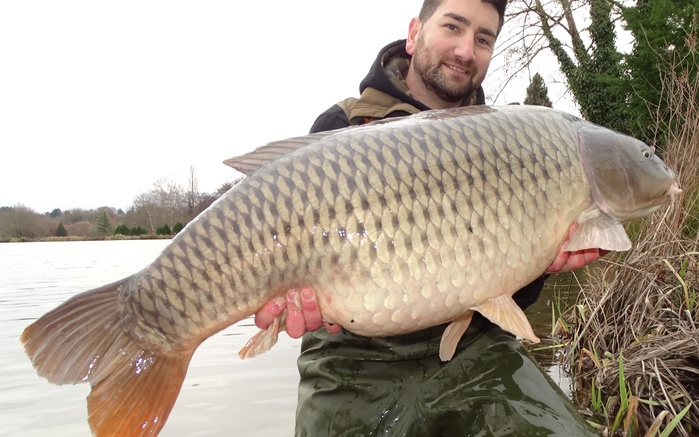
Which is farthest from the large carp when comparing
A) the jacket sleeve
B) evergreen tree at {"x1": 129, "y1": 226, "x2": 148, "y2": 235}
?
evergreen tree at {"x1": 129, "y1": 226, "x2": 148, "y2": 235}

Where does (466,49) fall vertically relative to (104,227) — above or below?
above

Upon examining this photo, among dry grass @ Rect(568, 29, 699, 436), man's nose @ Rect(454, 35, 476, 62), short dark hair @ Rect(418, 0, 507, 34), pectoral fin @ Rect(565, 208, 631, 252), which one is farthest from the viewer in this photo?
short dark hair @ Rect(418, 0, 507, 34)

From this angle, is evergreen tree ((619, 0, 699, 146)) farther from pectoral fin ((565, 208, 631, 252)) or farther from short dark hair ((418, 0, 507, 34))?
pectoral fin ((565, 208, 631, 252))

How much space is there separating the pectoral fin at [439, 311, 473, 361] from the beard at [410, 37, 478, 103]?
4.11 ft

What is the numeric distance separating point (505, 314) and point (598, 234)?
0.42 meters

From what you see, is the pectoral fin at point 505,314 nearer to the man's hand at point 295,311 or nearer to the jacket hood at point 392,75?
the man's hand at point 295,311

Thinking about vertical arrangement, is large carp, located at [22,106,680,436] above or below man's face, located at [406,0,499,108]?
below

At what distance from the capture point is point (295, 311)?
1.77 metres

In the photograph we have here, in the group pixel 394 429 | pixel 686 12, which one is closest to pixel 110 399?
pixel 394 429

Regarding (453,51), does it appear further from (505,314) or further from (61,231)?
(61,231)

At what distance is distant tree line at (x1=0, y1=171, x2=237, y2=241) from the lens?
36.5 metres

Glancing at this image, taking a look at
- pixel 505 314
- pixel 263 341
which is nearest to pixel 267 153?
pixel 263 341

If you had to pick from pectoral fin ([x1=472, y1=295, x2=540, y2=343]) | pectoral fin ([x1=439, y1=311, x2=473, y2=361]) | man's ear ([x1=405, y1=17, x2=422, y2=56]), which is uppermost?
man's ear ([x1=405, y1=17, x2=422, y2=56])

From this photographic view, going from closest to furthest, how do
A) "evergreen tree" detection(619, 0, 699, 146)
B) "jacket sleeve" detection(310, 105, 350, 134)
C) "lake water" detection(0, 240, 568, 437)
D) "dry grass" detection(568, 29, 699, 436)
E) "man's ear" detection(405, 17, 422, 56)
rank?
"dry grass" detection(568, 29, 699, 436) < "jacket sleeve" detection(310, 105, 350, 134) < "man's ear" detection(405, 17, 422, 56) < "lake water" detection(0, 240, 568, 437) < "evergreen tree" detection(619, 0, 699, 146)
